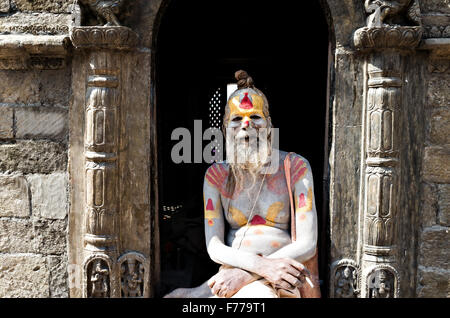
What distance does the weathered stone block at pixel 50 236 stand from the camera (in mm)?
3648

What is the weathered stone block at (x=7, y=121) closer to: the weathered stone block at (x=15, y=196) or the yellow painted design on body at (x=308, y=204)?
the weathered stone block at (x=15, y=196)

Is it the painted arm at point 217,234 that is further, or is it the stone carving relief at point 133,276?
the stone carving relief at point 133,276

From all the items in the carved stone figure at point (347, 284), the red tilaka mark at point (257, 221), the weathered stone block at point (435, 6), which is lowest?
the carved stone figure at point (347, 284)

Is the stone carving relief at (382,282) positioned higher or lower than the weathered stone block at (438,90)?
lower

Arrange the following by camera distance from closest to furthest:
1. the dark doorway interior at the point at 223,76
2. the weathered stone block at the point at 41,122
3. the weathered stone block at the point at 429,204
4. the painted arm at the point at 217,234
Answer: the painted arm at the point at 217,234
the weathered stone block at the point at 429,204
the weathered stone block at the point at 41,122
the dark doorway interior at the point at 223,76

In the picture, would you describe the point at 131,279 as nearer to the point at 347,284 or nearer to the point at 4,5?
the point at 347,284

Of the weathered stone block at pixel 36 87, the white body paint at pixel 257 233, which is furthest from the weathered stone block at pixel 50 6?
the white body paint at pixel 257 233

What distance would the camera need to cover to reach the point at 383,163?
3.40m

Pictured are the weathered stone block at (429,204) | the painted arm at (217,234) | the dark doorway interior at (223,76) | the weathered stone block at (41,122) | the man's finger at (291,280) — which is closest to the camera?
the man's finger at (291,280)

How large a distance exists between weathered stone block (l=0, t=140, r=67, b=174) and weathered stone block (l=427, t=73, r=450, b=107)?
2535 millimetres

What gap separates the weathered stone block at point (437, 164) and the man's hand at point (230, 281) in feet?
4.53

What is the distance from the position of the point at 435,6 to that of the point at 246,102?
4.66 feet

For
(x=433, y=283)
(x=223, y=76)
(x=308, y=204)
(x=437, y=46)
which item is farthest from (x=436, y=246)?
(x=223, y=76)
